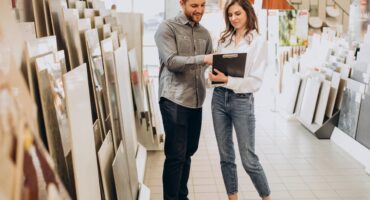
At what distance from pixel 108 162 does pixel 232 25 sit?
1.24 metres

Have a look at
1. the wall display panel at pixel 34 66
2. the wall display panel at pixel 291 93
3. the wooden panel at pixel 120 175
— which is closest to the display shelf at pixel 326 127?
the wall display panel at pixel 291 93

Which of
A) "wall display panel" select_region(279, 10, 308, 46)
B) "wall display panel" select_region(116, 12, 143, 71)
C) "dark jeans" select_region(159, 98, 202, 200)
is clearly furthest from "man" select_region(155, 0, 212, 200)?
"wall display panel" select_region(279, 10, 308, 46)

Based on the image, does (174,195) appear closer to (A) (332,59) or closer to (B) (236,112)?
Result: (B) (236,112)

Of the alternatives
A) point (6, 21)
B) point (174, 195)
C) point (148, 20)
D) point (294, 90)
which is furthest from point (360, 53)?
point (148, 20)

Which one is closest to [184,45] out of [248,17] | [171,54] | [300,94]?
[171,54]

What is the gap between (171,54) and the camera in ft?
7.39

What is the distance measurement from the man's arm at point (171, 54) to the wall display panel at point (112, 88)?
1.05 feet

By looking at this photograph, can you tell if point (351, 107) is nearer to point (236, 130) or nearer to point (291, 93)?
point (291, 93)

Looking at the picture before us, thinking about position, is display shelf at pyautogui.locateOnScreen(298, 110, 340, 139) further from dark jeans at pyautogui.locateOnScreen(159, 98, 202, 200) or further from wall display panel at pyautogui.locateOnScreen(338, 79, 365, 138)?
dark jeans at pyautogui.locateOnScreen(159, 98, 202, 200)

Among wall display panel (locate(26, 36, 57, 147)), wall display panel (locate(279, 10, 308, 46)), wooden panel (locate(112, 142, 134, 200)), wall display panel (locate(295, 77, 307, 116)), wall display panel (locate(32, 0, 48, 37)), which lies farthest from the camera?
wall display panel (locate(279, 10, 308, 46))

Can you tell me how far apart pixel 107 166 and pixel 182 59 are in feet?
2.74

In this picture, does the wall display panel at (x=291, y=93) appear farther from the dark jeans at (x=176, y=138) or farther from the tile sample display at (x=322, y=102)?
the dark jeans at (x=176, y=138)

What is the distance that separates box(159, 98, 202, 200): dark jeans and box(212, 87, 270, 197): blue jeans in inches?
6.4

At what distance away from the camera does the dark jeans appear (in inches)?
94.0
